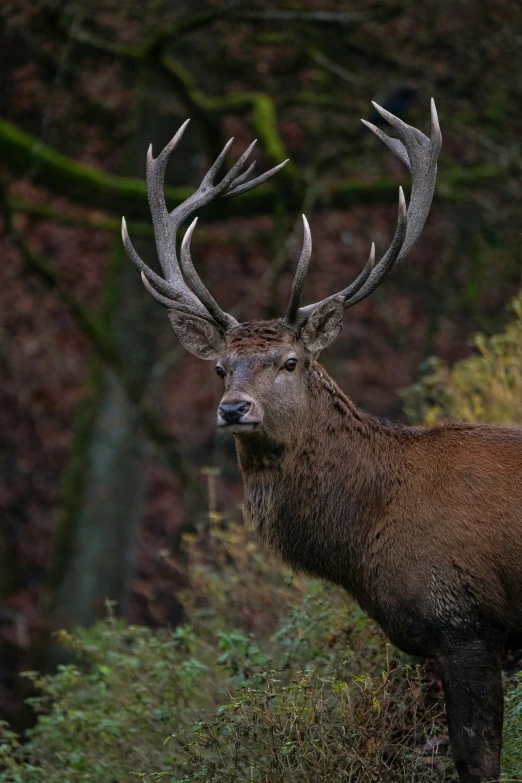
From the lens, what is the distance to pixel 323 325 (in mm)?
6430

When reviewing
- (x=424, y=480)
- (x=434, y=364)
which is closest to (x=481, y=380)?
(x=434, y=364)

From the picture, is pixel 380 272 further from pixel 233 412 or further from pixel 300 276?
pixel 233 412

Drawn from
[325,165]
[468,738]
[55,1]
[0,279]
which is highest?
[55,1]

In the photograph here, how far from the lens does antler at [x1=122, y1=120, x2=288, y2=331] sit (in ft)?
21.9

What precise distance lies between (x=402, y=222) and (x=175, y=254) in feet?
4.49

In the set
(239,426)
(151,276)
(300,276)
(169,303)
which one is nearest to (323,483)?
(239,426)

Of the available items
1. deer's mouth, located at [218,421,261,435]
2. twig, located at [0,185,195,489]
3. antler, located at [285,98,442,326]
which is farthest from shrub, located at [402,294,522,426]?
twig, located at [0,185,195,489]

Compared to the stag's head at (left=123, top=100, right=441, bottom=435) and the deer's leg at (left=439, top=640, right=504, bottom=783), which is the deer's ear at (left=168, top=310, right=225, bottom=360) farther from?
the deer's leg at (left=439, top=640, right=504, bottom=783)

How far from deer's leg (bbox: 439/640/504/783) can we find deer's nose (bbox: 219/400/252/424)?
4.84ft

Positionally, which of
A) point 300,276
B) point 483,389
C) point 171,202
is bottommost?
point 483,389

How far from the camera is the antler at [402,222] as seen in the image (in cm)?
625

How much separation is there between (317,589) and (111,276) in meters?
7.35

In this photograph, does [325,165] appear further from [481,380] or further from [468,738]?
[468,738]

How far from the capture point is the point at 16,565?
16625 millimetres
